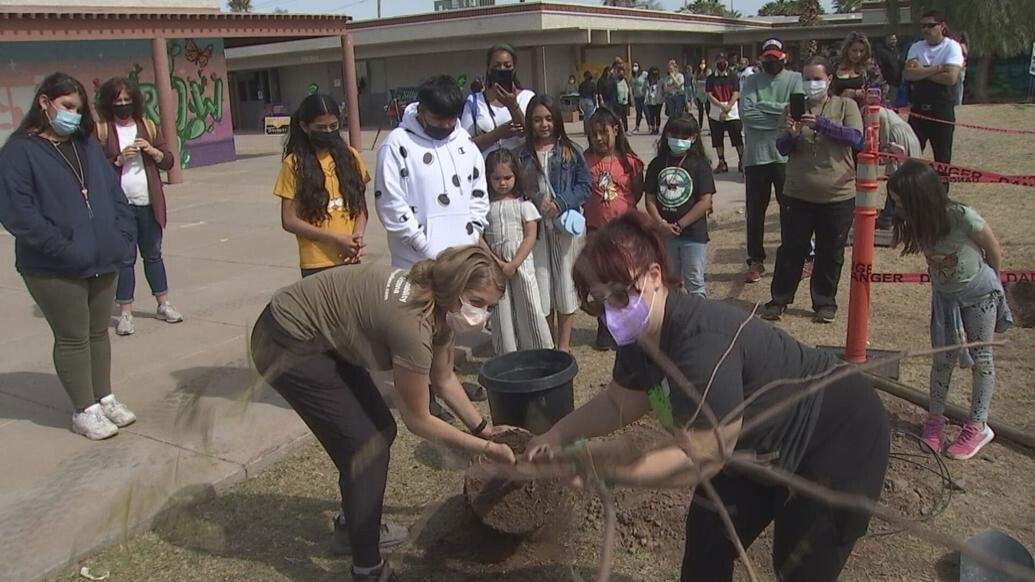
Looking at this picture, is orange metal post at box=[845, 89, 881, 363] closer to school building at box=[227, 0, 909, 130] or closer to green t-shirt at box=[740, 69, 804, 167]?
green t-shirt at box=[740, 69, 804, 167]

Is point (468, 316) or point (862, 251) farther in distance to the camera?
point (862, 251)

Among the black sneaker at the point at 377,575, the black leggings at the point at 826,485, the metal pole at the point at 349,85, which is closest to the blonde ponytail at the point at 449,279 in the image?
the black leggings at the point at 826,485

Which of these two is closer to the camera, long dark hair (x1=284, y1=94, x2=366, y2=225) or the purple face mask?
the purple face mask

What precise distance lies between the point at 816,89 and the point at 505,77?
2.22 m

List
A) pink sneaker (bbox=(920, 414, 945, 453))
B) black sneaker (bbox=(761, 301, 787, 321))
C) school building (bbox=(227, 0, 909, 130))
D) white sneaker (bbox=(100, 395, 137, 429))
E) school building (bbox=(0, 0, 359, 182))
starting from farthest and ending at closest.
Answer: school building (bbox=(227, 0, 909, 130))
school building (bbox=(0, 0, 359, 182))
black sneaker (bbox=(761, 301, 787, 321))
white sneaker (bbox=(100, 395, 137, 429))
pink sneaker (bbox=(920, 414, 945, 453))

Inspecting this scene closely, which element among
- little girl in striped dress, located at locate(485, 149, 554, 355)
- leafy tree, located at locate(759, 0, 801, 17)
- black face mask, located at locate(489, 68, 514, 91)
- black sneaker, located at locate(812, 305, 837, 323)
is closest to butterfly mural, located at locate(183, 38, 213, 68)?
black face mask, located at locate(489, 68, 514, 91)

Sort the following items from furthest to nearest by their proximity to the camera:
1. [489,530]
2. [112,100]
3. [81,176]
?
1. [112,100]
2. [81,176]
3. [489,530]

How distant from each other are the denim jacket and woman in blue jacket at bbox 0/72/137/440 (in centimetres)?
243

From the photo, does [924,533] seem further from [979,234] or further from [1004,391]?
[1004,391]

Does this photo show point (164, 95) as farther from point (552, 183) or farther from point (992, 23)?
point (992, 23)

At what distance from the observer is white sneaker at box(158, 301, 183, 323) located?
6.65m

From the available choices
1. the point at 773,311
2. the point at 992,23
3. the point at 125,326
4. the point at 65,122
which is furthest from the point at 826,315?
the point at 992,23

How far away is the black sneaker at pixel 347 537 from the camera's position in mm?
3537

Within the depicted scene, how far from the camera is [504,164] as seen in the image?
198 inches
